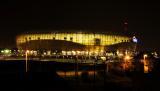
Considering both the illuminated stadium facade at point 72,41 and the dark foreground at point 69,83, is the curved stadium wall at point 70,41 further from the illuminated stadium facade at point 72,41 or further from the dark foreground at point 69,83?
the dark foreground at point 69,83

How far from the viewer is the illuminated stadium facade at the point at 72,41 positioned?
124 metres

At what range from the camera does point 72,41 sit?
128m

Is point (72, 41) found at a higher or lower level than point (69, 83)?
higher

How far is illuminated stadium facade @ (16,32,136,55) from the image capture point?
405 ft

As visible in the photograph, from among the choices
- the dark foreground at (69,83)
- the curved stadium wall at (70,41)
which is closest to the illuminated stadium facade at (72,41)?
the curved stadium wall at (70,41)

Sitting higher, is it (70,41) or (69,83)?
(70,41)

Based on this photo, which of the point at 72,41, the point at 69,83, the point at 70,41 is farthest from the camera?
the point at 70,41

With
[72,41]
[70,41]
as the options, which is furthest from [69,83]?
[70,41]

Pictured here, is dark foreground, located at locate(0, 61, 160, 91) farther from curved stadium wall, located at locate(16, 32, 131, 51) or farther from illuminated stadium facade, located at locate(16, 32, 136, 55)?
curved stadium wall, located at locate(16, 32, 131, 51)

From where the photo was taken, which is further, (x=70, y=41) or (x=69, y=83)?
(x=70, y=41)

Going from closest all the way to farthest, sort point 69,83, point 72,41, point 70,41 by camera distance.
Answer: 1. point 69,83
2. point 72,41
3. point 70,41

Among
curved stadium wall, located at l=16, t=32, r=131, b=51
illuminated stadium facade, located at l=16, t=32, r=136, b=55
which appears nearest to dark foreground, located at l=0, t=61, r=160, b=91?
illuminated stadium facade, located at l=16, t=32, r=136, b=55

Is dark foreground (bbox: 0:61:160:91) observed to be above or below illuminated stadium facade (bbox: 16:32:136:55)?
below

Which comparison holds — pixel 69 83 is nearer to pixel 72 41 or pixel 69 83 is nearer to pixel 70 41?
pixel 72 41
